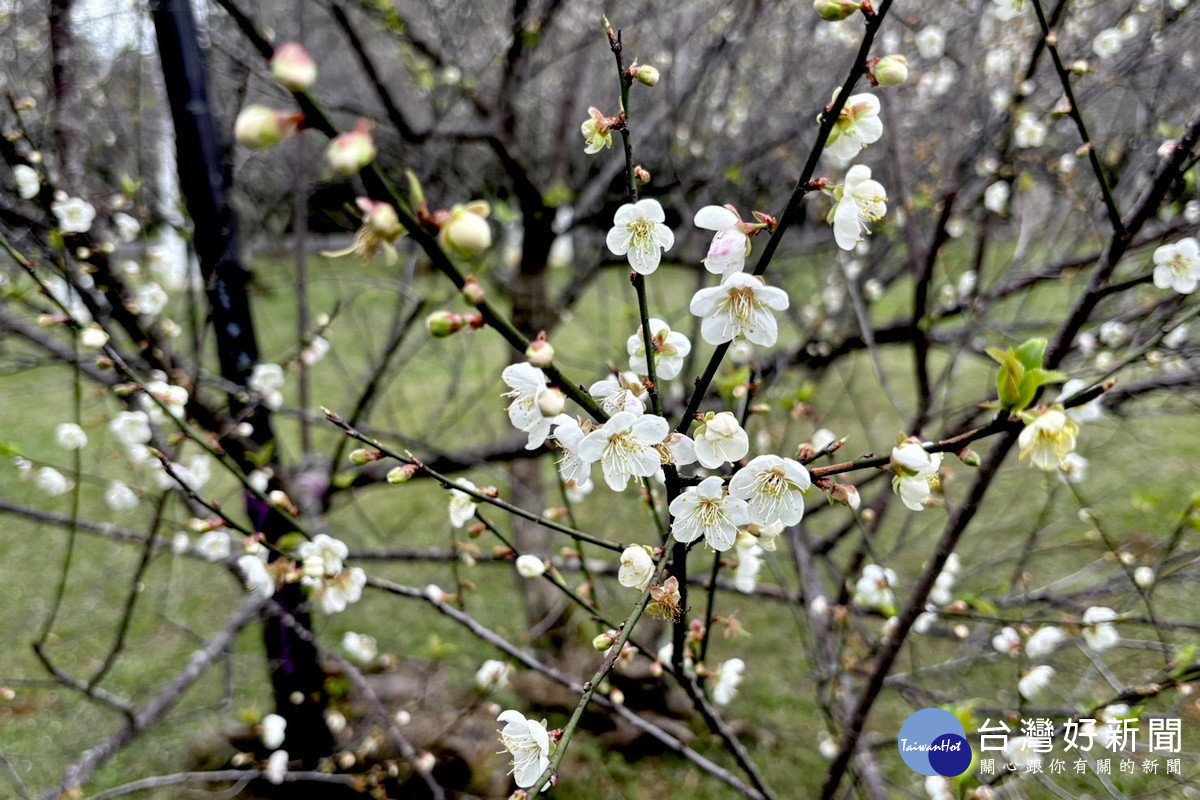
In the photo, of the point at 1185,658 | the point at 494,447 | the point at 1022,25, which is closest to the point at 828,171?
the point at 1022,25

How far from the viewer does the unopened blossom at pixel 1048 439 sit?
2.19ft

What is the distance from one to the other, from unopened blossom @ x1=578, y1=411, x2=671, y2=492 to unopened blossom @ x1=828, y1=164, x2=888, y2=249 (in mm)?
281

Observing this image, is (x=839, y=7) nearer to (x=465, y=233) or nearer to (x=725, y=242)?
(x=725, y=242)

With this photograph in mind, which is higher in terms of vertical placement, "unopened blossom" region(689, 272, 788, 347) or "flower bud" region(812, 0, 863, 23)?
"flower bud" region(812, 0, 863, 23)

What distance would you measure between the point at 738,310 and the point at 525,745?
0.59 meters

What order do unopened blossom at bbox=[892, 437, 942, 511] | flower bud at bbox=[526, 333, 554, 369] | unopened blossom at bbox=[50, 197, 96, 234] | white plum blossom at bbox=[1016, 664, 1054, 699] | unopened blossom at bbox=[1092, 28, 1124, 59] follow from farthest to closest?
unopened blossom at bbox=[1092, 28, 1124, 59] → white plum blossom at bbox=[1016, 664, 1054, 699] → unopened blossom at bbox=[50, 197, 96, 234] → unopened blossom at bbox=[892, 437, 942, 511] → flower bud at bbox=[526, 333, 554, 369]

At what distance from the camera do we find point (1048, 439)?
0.70 m

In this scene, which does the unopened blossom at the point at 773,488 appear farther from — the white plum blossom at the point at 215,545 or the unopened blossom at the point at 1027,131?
the unopened blossom at the point at 1027,131

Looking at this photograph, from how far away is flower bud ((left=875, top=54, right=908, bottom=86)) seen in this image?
71 centimetres

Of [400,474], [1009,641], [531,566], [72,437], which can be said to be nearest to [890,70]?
[400,474]

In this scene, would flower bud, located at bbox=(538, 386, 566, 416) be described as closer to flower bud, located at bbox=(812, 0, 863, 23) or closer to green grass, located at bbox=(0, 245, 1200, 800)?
flower bud, located at bbox=(812, 0, 863, 23)

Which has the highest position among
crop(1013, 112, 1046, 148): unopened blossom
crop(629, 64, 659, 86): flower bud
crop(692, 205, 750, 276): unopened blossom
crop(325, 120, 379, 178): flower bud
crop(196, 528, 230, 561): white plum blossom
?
crop(1013, 112, 1046, 148): unopened blossom

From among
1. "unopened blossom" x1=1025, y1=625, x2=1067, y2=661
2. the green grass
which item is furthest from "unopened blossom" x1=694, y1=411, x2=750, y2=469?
"unopened blossom" x1=1025, y1=625, x2=1067, y2=661

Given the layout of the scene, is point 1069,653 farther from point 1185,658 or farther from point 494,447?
point 494,447
